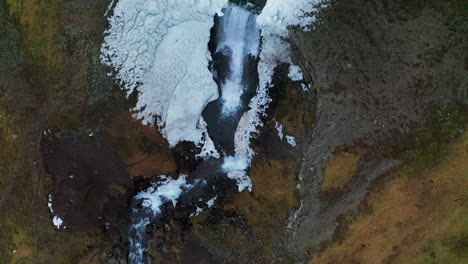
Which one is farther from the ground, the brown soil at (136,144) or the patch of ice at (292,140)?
the brown soil at (136,144)

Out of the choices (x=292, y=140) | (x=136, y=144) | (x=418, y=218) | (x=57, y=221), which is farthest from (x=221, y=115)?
(x=418, y=218)

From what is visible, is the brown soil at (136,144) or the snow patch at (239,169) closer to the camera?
the brown soil at (136,144)

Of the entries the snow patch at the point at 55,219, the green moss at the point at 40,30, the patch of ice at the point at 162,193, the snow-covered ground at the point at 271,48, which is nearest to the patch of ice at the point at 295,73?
the snow-covered ground at the point at 271,48

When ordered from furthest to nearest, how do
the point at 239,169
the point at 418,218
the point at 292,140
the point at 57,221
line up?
the point at 239,169, the point at 57,221, the point at 292,140, the point at 418,218

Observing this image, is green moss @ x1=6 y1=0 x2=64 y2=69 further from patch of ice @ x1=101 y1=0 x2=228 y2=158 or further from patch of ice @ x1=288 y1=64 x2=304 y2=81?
patch of ice @ x1=288 y1=64 x2=304 y2=81

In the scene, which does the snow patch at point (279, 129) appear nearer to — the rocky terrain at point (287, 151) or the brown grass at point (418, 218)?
the rocky terrain at point (287, 151)

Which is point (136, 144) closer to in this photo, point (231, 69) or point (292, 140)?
point (231, 69)
